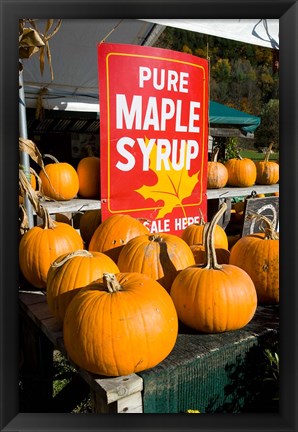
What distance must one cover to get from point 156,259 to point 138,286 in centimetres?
30

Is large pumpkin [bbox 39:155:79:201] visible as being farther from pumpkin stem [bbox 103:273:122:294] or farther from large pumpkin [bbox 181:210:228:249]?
pumpkin stem [bbox 103:273:122:294]

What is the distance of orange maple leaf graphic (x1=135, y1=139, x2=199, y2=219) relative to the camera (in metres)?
2.09

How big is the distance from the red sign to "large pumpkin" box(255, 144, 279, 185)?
2.27 m

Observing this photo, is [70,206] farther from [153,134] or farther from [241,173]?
[241,173]

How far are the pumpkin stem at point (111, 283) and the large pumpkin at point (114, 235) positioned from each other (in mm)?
508

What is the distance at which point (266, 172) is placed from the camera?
4.38 m

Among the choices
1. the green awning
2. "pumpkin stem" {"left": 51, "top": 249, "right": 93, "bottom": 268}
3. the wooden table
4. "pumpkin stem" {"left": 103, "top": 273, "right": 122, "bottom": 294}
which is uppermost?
the green awning

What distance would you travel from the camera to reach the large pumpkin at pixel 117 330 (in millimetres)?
1050

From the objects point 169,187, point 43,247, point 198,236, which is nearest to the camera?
point 43,247

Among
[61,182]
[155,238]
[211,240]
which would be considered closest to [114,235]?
[155,238]

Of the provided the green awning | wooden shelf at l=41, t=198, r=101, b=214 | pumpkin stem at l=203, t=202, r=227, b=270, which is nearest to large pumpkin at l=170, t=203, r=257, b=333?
pumpkin stem at l=203, t=202, r=227, b=270
